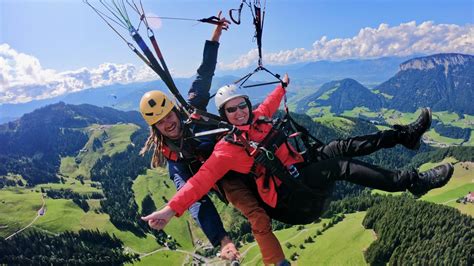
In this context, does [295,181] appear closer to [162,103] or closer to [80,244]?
[162,103]

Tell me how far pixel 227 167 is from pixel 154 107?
2232 millimetres

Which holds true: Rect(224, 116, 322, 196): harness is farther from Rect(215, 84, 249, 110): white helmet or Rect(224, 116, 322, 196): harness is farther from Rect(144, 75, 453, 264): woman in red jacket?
Rect(215, 84, 249, 110): white helmet

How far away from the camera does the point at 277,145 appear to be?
8.18m

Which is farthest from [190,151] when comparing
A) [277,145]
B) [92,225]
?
[92,225]

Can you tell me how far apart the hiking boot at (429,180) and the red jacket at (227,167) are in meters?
2.38

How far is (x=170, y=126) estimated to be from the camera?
343 inches

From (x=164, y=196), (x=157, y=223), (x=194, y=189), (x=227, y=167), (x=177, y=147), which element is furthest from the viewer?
(x=164, y=196)

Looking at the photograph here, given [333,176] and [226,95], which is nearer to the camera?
[333,176]

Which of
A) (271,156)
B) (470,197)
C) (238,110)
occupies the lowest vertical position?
(470,197)

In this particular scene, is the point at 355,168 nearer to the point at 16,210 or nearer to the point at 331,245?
the point at 331,245

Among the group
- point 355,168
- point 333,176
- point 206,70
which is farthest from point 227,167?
point 206,70

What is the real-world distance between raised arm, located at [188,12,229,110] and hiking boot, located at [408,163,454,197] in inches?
217

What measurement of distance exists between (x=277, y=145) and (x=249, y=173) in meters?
0.89

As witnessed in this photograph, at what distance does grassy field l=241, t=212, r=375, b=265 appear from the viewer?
301ft
